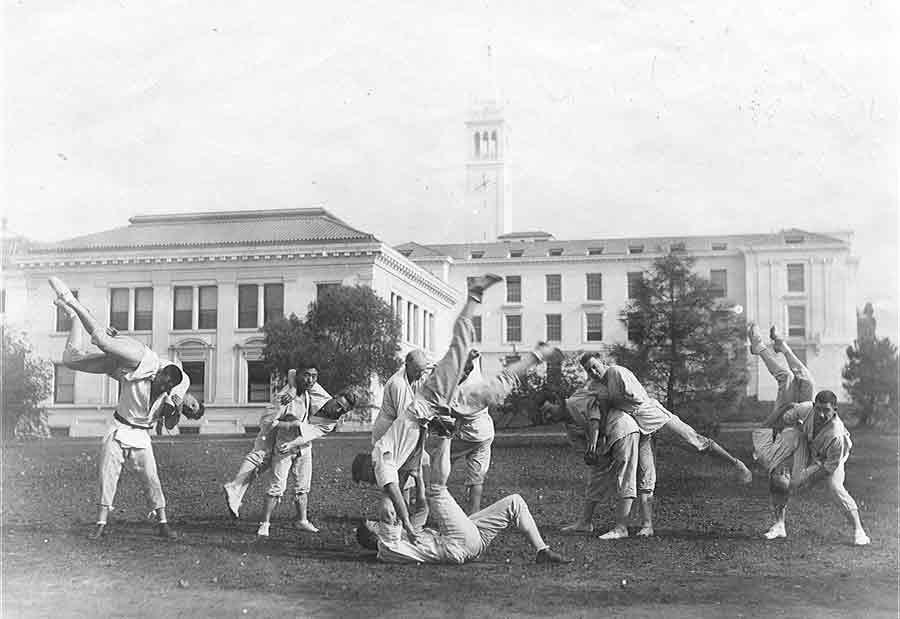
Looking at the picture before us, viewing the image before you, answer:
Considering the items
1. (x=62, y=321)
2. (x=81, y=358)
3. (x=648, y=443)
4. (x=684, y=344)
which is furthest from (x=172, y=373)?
(x=684, y=344)

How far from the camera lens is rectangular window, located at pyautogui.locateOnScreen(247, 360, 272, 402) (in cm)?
917

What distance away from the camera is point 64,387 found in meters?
9.03

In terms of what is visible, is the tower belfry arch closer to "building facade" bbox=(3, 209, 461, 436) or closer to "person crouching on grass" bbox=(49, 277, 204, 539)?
"building facade" bbox=(3, 209, 461, 436)

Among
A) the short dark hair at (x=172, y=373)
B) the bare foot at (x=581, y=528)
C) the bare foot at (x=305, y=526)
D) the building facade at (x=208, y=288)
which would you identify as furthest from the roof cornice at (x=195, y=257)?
the bare foot at (x=581, y=528)

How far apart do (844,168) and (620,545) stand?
13.8 ft

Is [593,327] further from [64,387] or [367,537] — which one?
[64,387]

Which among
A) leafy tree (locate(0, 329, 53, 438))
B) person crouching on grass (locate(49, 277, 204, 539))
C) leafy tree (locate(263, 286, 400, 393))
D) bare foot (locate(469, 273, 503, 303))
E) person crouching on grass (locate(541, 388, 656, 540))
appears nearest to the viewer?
bare foot (locate(469, 273, 503, 303))

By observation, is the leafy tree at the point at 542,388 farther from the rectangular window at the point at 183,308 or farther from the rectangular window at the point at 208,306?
the rectangular window at the point at 183,308

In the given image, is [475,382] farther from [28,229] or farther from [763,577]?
[28,229]

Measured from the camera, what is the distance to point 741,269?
30.8ft

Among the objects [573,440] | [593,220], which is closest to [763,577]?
[573,440]

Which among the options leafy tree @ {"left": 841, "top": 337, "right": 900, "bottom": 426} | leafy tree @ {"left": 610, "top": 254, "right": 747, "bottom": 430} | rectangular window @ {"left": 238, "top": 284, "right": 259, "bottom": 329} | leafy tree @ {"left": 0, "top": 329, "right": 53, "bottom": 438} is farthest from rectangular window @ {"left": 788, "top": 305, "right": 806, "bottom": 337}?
leafy tree @ {"left": 0, "top": 329, "right": 53, "bottom": 438}

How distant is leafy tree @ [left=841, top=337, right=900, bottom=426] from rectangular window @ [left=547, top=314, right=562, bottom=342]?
2917mm

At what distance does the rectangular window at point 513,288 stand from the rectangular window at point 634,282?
3.78 feet
